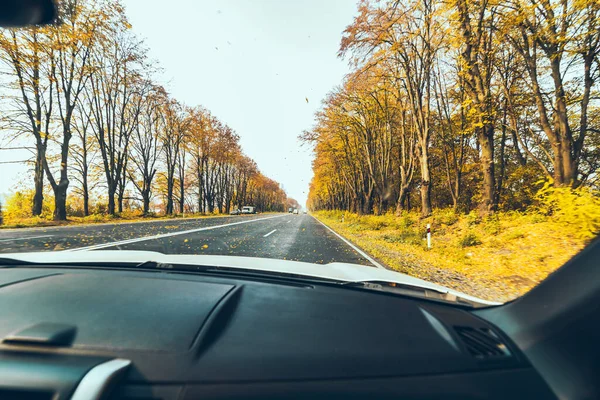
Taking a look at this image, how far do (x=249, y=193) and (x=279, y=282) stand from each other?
8158 cm

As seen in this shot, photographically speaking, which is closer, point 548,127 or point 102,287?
point 102,287

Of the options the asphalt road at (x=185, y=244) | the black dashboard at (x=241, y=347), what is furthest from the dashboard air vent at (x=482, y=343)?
the asphalt road at (x=185, y=244)

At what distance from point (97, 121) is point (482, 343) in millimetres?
31694

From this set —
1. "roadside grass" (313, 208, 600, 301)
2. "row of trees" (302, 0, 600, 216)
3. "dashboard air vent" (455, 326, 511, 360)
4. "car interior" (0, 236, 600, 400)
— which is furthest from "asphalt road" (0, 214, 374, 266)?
"row of trees" (302, 0, 600, 216)

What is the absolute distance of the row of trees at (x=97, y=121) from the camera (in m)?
14.8

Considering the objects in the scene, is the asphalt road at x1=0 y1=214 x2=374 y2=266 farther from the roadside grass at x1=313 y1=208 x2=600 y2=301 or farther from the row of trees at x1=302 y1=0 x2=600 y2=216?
the row of trees at x1=302 y1=0 x2=600 y2=216

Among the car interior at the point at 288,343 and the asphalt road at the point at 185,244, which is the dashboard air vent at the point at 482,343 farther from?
the asphalt road at the point at 185,244

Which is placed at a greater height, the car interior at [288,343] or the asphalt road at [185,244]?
the car interior at [288,343]

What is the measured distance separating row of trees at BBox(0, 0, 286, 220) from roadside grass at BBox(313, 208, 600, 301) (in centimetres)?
743

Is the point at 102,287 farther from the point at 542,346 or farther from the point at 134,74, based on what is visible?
the point at 134,74

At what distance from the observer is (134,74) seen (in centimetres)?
2320

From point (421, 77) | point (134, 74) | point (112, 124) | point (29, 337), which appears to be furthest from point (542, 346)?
point (112, 124)

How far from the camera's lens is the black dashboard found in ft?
3.25

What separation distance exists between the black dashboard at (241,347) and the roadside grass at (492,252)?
2419 millimetres
